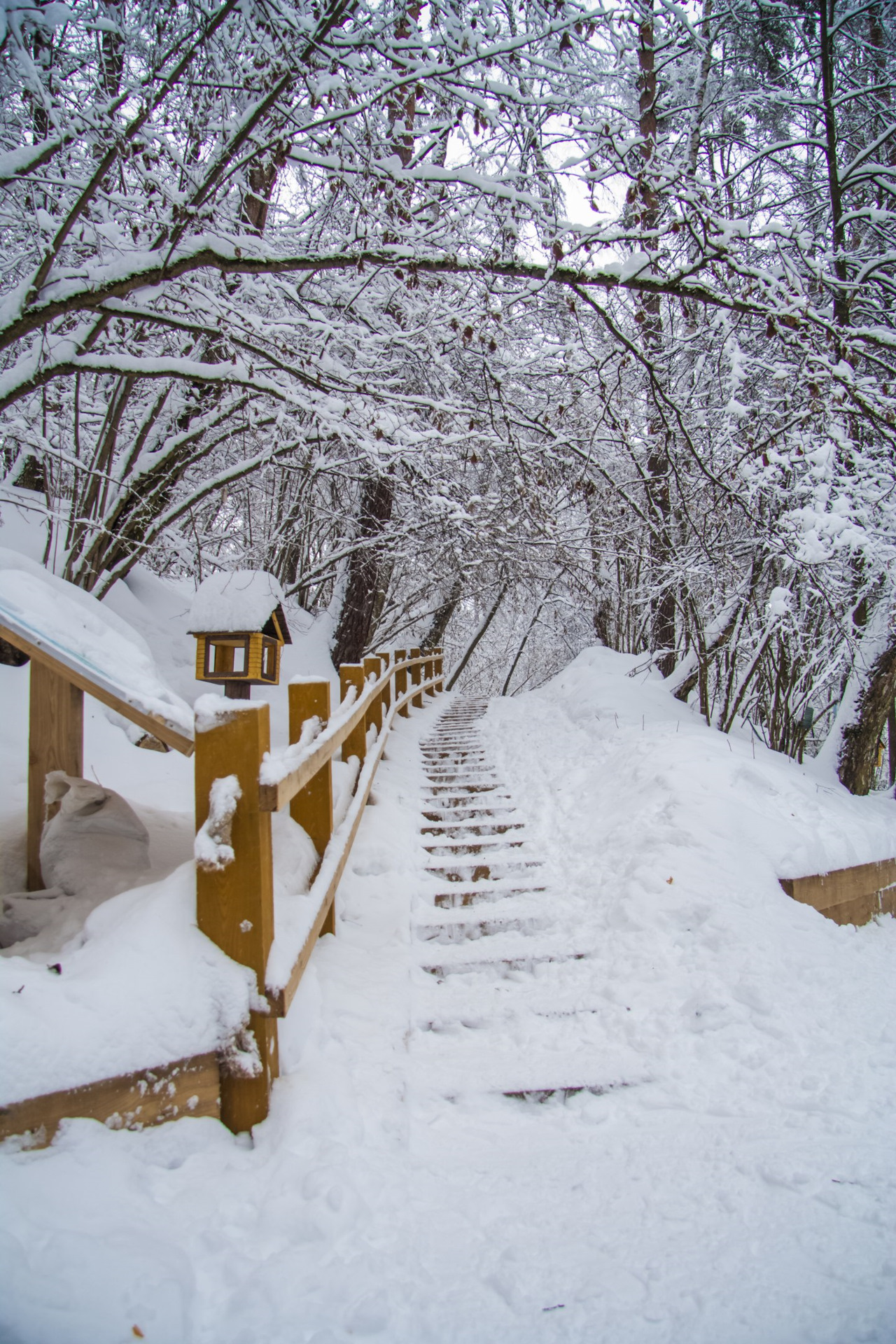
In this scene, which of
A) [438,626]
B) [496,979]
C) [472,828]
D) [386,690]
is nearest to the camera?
[496,979]

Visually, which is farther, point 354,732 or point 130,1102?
point 354,732

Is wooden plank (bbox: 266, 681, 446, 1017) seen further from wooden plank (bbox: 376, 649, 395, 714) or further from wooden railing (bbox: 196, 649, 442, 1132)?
wooden plank (bbox: 376, 649, 395, 714)

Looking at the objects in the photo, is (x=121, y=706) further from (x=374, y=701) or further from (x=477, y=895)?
(x=374, y=701)

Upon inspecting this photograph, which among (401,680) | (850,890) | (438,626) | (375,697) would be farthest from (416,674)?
(850,890)

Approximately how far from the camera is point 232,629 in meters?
4.57

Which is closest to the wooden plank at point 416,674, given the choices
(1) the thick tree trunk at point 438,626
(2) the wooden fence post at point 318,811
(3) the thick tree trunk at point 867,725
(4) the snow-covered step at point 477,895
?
(1) the thick tree trunk at point 438,626

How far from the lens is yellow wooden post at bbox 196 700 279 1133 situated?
189 cm

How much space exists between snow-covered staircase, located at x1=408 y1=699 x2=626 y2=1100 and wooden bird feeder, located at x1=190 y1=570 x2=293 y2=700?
1.68m

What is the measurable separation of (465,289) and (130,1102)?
3.71m

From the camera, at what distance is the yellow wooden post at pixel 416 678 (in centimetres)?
1149

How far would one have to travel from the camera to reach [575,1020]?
2.68 meters

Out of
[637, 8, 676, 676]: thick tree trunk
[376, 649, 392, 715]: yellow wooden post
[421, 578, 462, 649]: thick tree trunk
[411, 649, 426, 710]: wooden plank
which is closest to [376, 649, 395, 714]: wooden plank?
[376, 649, 392, 715]: yellow wooden post

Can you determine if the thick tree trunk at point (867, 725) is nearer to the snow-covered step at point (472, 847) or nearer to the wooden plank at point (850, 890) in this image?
the wooden plank at point (850, 890)

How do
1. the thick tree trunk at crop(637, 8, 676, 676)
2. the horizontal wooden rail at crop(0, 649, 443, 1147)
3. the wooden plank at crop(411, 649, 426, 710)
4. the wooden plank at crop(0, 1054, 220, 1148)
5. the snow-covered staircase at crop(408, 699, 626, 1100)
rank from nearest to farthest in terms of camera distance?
the wooden plank at crop(0, 1054, 220, 1148) → the horizontal wooden rail at crop(0, 649, 443, 1147) → the snow-covered staircase at crop(408, 699, 626, 1100) → the thick tree trunk at crop(637, 8, 676, 676) → the wooden plank at crop(411, 649, 426, 710)
